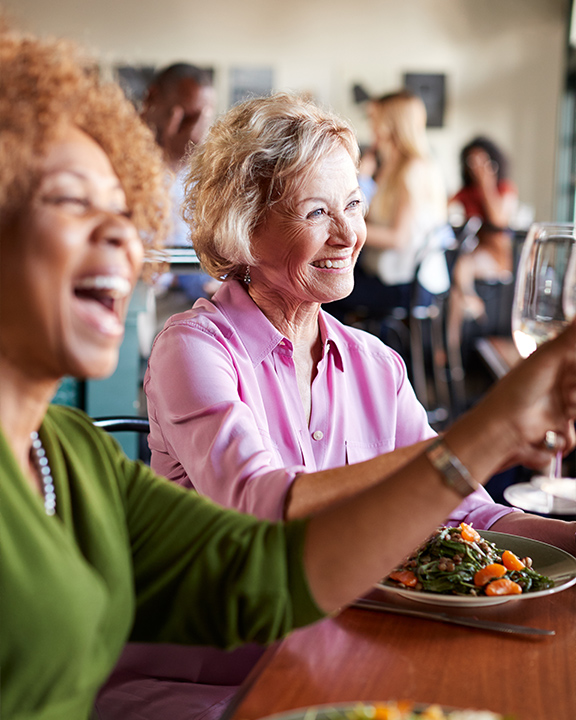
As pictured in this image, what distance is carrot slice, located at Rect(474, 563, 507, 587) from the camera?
1005 mm

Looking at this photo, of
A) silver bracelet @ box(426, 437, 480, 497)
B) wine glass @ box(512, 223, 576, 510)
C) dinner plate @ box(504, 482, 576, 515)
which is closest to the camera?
silver bracelet @ box(426, 437, 480, 497)

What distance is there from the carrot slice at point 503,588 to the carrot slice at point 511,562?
0.18 ft

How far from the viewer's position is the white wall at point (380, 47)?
317 inches

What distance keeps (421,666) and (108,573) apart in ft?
1.07

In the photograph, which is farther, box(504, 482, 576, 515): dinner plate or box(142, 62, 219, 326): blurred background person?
box(142, 62, 219, 326): blurred background person

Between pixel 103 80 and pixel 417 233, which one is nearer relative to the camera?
pixel 103 80

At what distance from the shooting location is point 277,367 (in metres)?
1.53

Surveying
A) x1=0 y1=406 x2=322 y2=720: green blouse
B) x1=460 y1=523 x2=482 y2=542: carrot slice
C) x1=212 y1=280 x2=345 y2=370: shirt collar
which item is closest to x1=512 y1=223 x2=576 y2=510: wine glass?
x1=460 y1=523 x2=482 y2=542: carrot slice

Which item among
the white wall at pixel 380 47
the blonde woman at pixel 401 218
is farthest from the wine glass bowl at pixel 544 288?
the white wall at pixel 380 47

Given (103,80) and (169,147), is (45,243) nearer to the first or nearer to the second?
(103,80)

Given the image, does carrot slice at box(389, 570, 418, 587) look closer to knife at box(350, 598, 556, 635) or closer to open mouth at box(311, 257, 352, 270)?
knife at box(350, 598, 556, 635)

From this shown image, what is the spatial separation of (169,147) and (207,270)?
2.17 metres

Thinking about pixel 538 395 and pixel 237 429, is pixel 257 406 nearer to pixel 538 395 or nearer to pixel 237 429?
pixel 237 429

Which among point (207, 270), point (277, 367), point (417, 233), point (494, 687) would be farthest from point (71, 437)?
point (417, 233)
